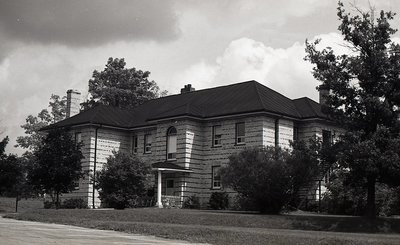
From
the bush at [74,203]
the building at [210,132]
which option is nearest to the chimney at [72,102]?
the building at [210,132]

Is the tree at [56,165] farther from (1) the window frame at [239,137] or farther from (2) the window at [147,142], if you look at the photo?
(2) the window at [147,142]

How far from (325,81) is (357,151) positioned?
4.53 meters

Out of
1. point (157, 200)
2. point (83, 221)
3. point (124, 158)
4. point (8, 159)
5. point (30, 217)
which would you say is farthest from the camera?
point (157, 200)

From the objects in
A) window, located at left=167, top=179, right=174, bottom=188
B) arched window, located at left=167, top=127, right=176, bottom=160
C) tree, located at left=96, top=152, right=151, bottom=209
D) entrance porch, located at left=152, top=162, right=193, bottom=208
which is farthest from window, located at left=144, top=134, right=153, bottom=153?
tree, located at left=96, top=152, right=151, bottom=209

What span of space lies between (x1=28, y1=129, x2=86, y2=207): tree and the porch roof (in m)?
6.16

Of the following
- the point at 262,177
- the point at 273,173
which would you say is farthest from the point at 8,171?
the point at 273,173

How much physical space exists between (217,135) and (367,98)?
18.0 metres

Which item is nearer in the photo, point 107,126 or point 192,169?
point 192,169

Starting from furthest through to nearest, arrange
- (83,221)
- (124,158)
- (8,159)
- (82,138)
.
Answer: (82,138), (8,159), (124,158), (83,221)

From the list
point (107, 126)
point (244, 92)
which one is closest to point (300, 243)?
point (244, 92)

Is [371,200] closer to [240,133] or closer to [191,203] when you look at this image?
[240,133]

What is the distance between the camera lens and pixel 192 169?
45781 millimetres

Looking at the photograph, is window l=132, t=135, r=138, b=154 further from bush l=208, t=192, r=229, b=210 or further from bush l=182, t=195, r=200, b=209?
bush l=208, t=192, r=229, b=210

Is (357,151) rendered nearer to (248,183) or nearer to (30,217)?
Answer: (248,183)
